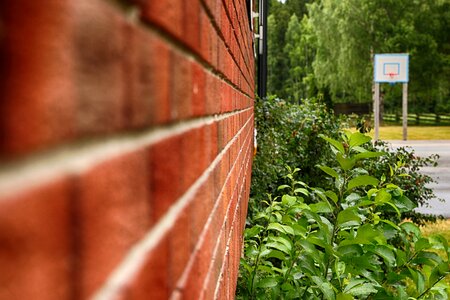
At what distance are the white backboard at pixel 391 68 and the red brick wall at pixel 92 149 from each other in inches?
887

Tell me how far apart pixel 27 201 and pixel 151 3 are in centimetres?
37

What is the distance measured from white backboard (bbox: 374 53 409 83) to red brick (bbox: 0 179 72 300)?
22.9 metres

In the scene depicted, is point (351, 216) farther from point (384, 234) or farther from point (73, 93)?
point (73, 93)

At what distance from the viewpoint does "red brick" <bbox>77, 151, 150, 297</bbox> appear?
16.7 inches

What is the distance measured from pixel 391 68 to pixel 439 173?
34.4 feet

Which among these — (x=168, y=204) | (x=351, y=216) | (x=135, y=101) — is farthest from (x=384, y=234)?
(x=135, y=101)

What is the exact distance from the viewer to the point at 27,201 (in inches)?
13.2

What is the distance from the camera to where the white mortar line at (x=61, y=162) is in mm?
329

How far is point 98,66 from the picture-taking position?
458 mm

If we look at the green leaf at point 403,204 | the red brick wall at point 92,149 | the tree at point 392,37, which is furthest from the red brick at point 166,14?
the tree at point 392,37

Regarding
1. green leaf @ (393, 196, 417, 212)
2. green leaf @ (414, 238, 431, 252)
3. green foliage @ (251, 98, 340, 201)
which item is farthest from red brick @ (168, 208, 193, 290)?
green foliage @ (251, 98, 340, 201)

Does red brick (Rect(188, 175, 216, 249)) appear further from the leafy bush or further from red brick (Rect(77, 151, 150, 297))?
the leafy bush

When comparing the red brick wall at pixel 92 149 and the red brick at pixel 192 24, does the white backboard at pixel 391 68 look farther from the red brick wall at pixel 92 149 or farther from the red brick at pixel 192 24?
the red brick wall at pixel 92 149

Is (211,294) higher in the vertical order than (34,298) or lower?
lower
